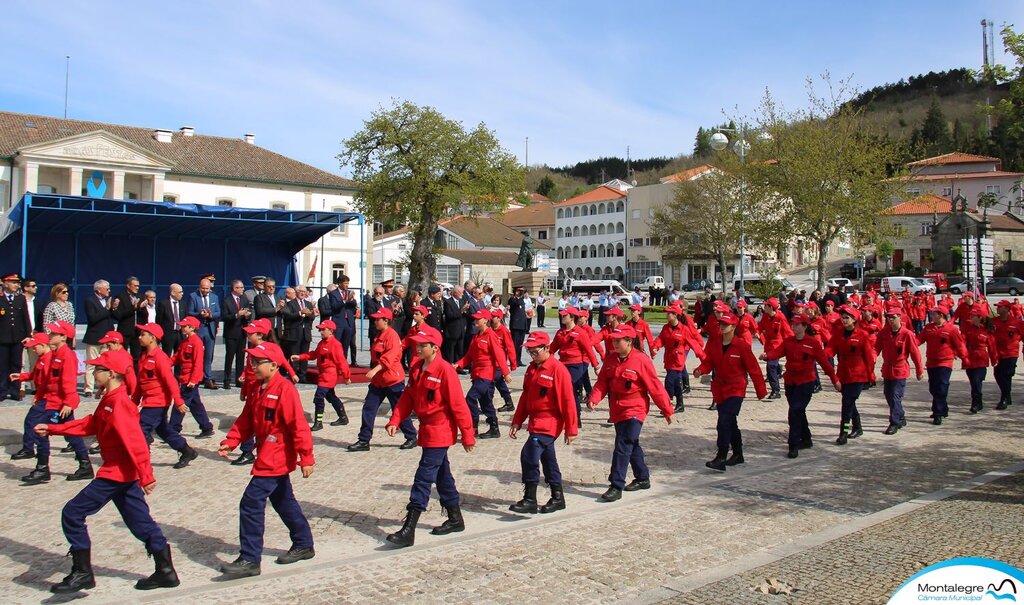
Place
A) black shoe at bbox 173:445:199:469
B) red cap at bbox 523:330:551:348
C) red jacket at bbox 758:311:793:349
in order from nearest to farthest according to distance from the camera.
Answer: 1. red cap at bbox 523:330:551:348
2. black shoe at bbox 173:445:199:469
3. red jacket at bbox 758:311:793:349

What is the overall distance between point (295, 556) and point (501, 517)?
206 centimetres

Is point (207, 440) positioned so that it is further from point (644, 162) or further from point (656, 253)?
point (644, 162)

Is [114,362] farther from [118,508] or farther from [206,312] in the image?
[206,312]

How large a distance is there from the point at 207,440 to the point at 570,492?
210 inches

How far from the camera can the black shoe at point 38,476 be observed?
8.56 m

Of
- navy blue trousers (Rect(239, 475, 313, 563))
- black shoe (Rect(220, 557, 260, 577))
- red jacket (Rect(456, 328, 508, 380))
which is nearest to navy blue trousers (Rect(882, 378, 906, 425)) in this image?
red jacket (Rect(456, 328, 508, 380))

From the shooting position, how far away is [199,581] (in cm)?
581

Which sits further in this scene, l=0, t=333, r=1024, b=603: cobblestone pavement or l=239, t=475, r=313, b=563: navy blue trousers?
l=239, t=475, r=313, b=563: navy blue trousers

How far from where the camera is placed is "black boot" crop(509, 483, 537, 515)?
7579mm

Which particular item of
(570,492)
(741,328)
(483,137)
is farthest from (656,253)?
(570,492)
